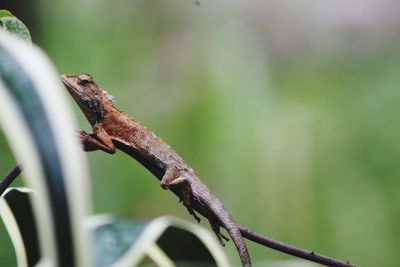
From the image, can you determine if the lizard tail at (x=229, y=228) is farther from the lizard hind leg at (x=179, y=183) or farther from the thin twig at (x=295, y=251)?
the thin twig at (x=295, y=251)

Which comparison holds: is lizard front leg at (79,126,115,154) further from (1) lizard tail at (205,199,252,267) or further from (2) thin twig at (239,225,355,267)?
(2) thin twig at (239,225,355,267)

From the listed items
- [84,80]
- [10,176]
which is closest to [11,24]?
[10,176]

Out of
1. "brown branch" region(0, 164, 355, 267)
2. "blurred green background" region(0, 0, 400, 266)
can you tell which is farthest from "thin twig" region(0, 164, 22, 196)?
"blurred green background" region(0, 0, 400, 266)

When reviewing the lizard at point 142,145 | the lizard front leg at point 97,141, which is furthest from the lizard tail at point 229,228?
the lizard front leg at point 97,141

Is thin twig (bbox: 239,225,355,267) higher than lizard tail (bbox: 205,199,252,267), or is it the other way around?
thin twig (bbox: 239,225,355,267)

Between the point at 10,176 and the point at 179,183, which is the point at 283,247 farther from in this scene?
the point at 179,183
